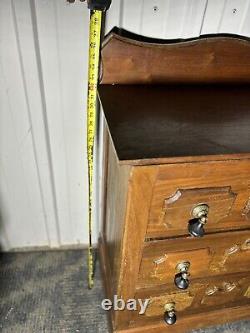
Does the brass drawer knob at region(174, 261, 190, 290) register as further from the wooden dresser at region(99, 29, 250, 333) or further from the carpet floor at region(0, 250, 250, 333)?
the carpet floor at region(0, 250, 250, 333)

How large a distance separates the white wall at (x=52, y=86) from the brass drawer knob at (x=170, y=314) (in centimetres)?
58

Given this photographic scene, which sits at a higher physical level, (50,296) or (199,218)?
(199,218)

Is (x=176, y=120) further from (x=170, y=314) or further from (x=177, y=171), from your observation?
(x=170, y=314)

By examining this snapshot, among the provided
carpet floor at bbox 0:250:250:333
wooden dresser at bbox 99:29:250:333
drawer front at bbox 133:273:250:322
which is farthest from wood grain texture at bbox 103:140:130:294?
carpet floor at bbox 0:250:250:333

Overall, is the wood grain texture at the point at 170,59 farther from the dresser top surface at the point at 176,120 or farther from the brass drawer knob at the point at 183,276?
the brass drawer knob at the point at 183,276

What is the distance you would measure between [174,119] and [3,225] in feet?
3.52

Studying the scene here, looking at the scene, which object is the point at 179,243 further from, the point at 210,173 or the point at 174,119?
the point at 174,119

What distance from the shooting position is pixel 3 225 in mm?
1583

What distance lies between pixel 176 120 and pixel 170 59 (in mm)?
283

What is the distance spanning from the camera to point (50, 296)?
154 cm

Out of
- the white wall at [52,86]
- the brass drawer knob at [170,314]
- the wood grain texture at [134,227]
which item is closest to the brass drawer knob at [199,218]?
the wood grain texture at [134,227]

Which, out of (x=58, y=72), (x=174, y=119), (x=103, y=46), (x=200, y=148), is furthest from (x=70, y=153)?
(x=200, y=148)

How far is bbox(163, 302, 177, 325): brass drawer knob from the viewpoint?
1241 millimetres

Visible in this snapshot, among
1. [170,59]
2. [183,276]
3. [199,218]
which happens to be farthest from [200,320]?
[170,59]
